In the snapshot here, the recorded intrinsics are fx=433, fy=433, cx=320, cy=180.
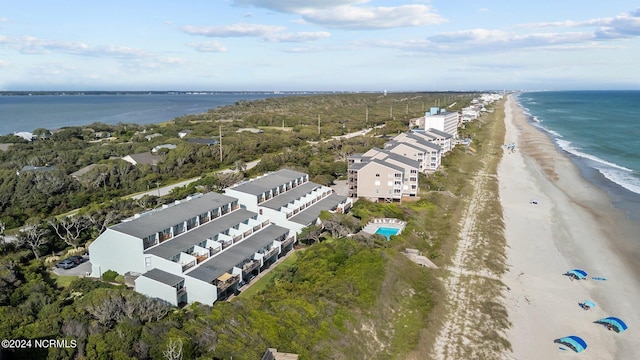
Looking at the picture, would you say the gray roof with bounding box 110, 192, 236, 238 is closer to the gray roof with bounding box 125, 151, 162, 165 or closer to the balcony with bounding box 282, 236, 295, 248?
the balcony with bounding box 282, 236, 295, 248

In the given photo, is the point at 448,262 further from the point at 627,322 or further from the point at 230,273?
the point at 230,273

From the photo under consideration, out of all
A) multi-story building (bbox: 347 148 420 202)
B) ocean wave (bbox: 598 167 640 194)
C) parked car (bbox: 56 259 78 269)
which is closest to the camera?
parked car (bbox: 56 259 78 269)

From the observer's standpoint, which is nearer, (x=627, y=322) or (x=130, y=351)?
(x=130, y=351)

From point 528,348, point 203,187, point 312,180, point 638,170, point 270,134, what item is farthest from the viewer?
point 270,134

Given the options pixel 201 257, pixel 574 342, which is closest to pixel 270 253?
pixel 201 257

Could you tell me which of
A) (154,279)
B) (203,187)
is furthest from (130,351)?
(203,187)

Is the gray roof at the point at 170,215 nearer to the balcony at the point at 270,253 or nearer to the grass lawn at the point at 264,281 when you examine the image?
the balcony at the point at 270,253

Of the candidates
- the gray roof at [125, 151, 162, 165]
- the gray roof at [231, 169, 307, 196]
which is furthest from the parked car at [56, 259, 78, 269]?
the gray roof at [125, 151, 162, 165]
